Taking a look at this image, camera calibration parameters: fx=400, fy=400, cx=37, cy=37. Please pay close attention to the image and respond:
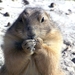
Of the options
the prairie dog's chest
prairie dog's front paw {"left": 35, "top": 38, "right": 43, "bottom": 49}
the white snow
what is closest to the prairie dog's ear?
prairie dog's front paw {"left": 35, "top": 38, "right": 43, "bottom": 49}

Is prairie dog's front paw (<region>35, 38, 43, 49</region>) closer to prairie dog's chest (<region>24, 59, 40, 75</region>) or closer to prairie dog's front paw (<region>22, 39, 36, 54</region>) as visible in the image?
prairie dog's front paw (<region>22, 39, 36, 54</region>)

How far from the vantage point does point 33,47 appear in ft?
15.9

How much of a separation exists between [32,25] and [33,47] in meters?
0.27

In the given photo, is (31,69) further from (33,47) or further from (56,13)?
(56,13)

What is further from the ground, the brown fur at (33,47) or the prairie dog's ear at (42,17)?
the prairie dog's ear at (42,17)

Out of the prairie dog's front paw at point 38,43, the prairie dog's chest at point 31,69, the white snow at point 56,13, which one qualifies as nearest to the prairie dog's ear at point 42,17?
the prairie dog's front paw at point 38,43

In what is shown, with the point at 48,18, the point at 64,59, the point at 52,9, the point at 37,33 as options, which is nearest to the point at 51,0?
the point at 52,9

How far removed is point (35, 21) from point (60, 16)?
3.65 metres

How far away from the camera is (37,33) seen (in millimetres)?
4730

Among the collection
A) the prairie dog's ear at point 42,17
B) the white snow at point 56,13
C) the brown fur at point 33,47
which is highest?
the prairie dog's ear at point 42,17

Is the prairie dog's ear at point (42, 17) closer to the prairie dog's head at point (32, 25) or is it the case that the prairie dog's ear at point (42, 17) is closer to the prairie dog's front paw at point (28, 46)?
the prairie dog's head at point (32, 25)

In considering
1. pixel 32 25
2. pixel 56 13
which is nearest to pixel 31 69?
pixel 32 25

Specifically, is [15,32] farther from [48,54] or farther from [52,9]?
[52,9]

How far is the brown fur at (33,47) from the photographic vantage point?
4.86m
